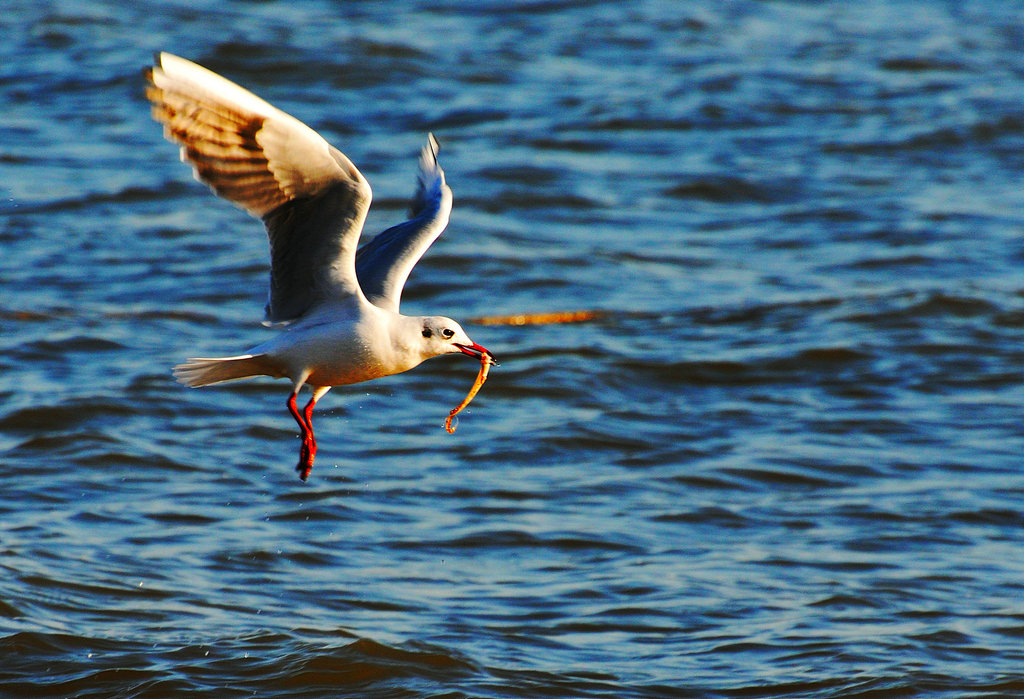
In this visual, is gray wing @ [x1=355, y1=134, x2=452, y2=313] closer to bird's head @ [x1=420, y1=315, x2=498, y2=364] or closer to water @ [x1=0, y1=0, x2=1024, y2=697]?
bird's head @ [x1=420, y1=315, x2=498, y2=364]

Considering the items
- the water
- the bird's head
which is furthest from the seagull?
the water

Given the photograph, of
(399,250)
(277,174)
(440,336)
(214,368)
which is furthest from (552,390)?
(277,174)

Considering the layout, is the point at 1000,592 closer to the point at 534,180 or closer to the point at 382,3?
the point at 534,180

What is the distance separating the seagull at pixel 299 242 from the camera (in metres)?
5.22

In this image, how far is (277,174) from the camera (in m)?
5.45

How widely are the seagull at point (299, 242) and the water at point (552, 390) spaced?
134 centimetres

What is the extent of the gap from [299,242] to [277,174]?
354 mm

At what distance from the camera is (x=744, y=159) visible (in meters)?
14.5

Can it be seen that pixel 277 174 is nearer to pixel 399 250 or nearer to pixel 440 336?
pixel 440 336

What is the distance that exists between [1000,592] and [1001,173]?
784cm

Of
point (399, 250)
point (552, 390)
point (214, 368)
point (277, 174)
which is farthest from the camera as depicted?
point (552, 390)

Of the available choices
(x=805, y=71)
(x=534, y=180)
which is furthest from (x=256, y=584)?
(x=805, y=71)

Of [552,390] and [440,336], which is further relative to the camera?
[552,390]

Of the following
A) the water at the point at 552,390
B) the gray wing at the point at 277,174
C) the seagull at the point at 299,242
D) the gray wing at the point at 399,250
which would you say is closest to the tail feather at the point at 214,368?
the seagull at the point at 299,242
